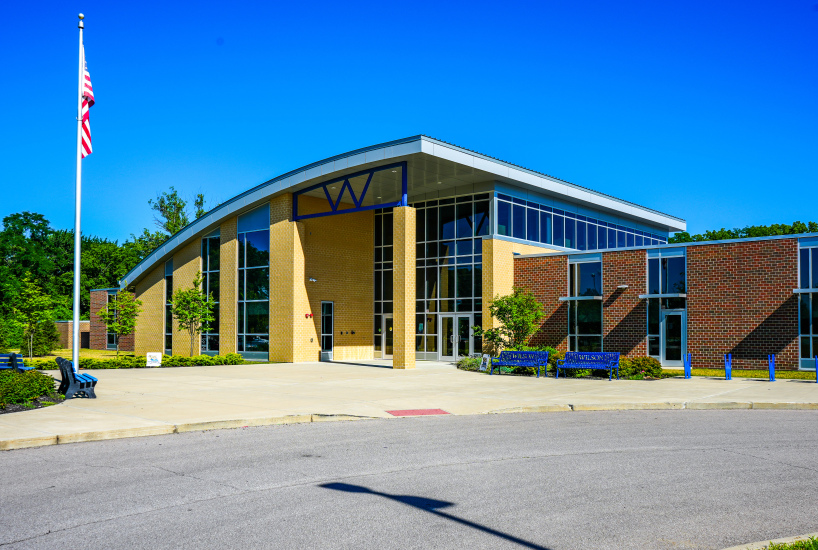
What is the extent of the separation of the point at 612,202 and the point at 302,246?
16724 millimetres

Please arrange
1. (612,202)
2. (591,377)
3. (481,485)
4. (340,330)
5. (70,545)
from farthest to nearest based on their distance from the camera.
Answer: (612,202) < (340,330) < (591,377) < (481,485) < (70,545)

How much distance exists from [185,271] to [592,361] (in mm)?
24731

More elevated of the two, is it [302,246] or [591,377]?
[302,246]

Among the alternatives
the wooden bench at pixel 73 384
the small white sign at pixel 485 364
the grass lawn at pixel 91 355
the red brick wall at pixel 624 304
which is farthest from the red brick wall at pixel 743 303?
the grass lawn at pixel 91 355

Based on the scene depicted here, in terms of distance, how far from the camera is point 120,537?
5645 millimetres

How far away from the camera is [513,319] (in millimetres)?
27812

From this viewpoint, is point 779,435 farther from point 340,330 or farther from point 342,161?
point 340,330

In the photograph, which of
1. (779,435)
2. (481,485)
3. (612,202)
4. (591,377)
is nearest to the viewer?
(481,485)

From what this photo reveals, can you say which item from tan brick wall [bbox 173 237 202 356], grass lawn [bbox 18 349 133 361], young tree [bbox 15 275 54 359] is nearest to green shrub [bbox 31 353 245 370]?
grass lawn [bbox 18 349 133 361]

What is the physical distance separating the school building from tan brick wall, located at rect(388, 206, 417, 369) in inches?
2.6

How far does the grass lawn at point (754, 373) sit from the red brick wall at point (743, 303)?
248mm

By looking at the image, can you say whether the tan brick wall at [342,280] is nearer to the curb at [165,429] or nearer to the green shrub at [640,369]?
the green shrub at [640,369]

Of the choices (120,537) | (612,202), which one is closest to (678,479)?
(120,537)

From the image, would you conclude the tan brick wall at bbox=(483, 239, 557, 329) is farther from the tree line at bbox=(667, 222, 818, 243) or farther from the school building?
the tree line at bbox=(667, 222, 818, 243)
